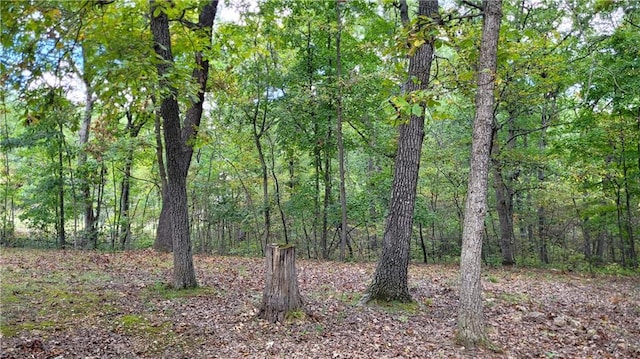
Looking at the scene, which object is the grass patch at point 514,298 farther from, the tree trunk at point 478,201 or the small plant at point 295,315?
the small plant at point 295,315

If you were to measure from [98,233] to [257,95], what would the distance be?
8437mm

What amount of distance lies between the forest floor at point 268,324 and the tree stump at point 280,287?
19 centimetres

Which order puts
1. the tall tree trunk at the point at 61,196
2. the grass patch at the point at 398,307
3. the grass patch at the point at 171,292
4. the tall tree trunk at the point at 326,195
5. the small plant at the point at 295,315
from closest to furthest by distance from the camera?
1. the small plant at the point at 295,315
2. the grass patch at the point at 398,307
3. the grass patch at the point at 171,292
4. the tall tree trunk at the point at 61,196
5. the tall tree trunk at the point at 326,195

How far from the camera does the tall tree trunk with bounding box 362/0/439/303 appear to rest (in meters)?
6.57

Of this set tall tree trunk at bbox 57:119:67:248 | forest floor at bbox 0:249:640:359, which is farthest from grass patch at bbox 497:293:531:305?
tall tree trunk at bbox 57:119:67:248

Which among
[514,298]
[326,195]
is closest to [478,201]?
[514,298]

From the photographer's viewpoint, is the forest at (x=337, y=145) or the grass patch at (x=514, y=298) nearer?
the forest at (x=337, y=145)

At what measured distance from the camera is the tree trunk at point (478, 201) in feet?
16.2

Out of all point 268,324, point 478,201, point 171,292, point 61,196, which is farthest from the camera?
point 61,196

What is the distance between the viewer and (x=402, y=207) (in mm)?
6570

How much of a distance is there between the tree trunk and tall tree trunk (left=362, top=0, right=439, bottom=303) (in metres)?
1.57

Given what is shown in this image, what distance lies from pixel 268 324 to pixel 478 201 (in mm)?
3216

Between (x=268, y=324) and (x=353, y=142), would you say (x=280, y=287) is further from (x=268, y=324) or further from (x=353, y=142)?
(x=353, y=142)

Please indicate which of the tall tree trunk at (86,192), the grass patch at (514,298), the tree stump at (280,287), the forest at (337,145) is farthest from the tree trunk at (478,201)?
the tall tree trunk at (86,192)
